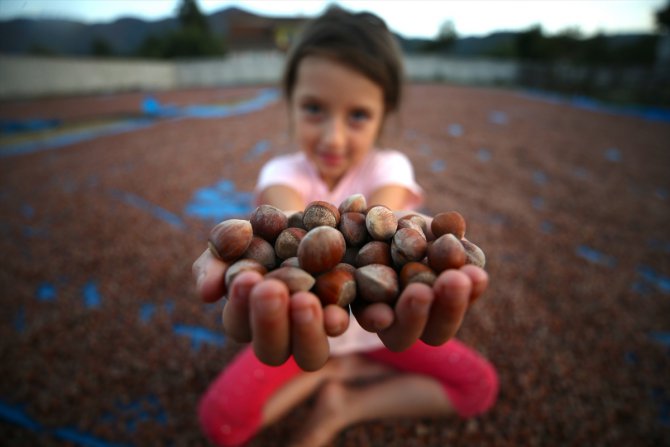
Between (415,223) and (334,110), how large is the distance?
820 mm

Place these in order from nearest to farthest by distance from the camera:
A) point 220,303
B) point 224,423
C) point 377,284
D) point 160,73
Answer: point 377,284 < point 224,423 < point 220,303 < point 160,73

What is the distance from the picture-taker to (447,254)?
81 cm

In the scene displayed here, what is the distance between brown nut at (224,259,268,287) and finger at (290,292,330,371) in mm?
159

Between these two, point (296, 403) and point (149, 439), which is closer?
point (149, 439)

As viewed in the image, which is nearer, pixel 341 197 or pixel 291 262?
pixel 291 262

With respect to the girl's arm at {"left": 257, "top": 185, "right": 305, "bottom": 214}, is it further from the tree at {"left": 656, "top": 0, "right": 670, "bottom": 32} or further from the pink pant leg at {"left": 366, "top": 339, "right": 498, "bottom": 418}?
the tree at {"left": 656, "top": 0, "right": 670, "bottom": 32}

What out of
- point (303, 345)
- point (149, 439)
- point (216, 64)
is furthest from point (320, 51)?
point (216, 64)

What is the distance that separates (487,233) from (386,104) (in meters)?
2.15

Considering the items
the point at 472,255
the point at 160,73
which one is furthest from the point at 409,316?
the point at 160,73

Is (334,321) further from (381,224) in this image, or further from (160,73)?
(160,73)

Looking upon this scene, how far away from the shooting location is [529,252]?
317 centimetres

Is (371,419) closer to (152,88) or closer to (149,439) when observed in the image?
(149,439)

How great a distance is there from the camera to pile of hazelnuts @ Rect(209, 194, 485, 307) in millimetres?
806

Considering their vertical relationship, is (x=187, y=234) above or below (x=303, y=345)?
below
